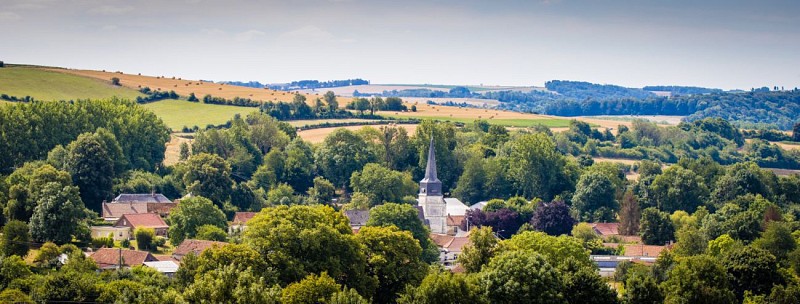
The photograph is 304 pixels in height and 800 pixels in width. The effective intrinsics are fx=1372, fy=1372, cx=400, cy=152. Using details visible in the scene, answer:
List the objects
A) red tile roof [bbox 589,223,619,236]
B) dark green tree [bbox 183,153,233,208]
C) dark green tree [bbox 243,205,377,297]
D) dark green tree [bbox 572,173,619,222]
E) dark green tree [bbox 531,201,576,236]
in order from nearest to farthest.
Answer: dark green tree [bbox 243,205,377,297]
dark green tree [bbox 531,201,576,236]
dark green tree [bbox 183,153,233,208]
red tile roof [bbox 589,223,619,236]
dark green tree [bbox 572,173,619,222]

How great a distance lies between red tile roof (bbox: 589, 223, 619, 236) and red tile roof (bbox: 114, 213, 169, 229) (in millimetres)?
35407

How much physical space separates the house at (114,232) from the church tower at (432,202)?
26716mm

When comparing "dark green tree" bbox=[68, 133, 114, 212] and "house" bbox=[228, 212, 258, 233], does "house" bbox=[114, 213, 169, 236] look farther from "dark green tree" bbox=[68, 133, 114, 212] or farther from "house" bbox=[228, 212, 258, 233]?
"dark green tree" bbox=[68, 133, 114, 212]

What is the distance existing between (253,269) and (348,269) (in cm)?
553

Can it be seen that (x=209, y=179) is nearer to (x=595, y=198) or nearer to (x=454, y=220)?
(x=454, y=220)

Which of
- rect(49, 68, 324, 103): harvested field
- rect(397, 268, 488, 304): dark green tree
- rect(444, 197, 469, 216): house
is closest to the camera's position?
rect(397, 268, 488, 304): dark green tree

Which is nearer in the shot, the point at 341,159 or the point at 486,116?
the point at 341,159

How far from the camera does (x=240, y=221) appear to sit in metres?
104

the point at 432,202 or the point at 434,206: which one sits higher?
the point at 432,202

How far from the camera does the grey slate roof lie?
108 meters

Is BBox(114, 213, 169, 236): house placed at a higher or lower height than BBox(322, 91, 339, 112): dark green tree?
lower

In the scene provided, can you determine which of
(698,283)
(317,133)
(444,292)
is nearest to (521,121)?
(317,133)

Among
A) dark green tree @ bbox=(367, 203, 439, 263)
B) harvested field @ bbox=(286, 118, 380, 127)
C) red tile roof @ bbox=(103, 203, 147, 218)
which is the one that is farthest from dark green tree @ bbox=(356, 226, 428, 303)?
harvested field @ bbox=(286, 118, 380, 127)

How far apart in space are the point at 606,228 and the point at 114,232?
134 feet
